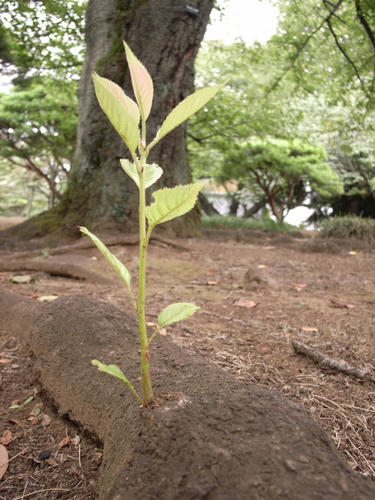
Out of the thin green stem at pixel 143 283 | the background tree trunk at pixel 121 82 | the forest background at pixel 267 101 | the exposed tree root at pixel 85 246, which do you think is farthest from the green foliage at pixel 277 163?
the thin green stem at pixel 143 283

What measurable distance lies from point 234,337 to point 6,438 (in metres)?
1.18

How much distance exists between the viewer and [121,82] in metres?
4.85

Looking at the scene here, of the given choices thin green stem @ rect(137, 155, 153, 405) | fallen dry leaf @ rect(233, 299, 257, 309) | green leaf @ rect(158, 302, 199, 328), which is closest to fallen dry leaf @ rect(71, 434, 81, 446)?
thin green stem @ rect(137, 155, 153, 405)

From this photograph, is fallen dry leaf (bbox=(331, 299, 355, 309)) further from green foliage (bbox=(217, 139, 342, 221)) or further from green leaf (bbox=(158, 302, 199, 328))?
green foliage (bbox=(217, 139, 342, 221))

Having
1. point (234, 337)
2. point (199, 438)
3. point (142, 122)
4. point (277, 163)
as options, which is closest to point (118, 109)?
point (142, 122)

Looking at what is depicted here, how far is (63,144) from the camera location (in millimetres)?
12453

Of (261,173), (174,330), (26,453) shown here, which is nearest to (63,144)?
(261,173)

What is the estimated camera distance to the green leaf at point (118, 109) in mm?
719

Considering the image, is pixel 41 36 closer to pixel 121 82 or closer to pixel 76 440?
pixel 121 82

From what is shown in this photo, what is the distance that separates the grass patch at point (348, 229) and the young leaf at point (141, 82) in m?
8.13

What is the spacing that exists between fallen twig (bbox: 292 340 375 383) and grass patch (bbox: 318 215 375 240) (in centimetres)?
697

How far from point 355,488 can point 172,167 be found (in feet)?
15.7

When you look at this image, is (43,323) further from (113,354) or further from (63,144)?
(63,144)

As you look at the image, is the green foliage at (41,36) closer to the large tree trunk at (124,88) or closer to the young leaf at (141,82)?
the large tree trunk at (124,88)
